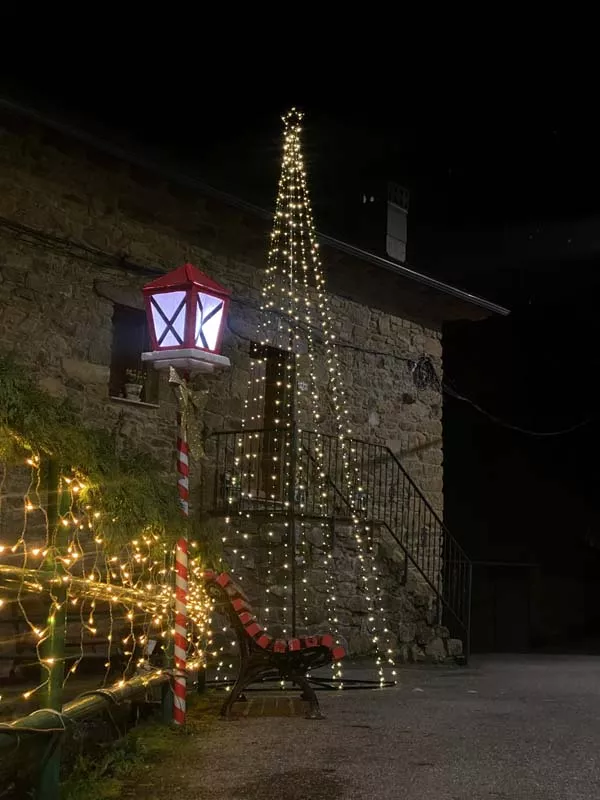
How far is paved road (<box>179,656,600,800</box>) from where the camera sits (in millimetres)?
4652

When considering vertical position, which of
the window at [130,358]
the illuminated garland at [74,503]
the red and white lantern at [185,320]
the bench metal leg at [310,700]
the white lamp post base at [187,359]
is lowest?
the bench metal leg at [310,700]

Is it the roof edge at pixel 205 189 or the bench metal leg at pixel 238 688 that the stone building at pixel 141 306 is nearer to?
the roof edge at pixel 205 189

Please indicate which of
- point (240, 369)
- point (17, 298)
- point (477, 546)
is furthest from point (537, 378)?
point (17, 298)

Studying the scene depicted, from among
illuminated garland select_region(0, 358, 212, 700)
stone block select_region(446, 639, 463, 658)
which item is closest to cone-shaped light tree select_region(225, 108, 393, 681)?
stone block select_region(446, 639, 463, 658)

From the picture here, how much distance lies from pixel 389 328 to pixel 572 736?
8.26m

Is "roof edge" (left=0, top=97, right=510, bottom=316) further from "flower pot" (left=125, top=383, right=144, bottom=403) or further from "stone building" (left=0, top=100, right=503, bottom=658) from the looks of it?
"flower pot" (left=125, top=383, right=144, bottom=403)

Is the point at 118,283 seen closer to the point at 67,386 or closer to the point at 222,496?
the point at 67,386

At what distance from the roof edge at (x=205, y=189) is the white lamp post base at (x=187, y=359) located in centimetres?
355

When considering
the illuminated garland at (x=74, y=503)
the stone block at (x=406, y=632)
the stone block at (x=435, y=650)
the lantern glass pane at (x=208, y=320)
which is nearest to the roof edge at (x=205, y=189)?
the lantern glass pane at (x=208, y=320)

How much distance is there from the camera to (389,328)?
45.3 feet

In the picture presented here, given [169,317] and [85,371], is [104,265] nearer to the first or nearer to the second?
[85,371]

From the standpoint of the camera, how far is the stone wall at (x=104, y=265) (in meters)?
9.47

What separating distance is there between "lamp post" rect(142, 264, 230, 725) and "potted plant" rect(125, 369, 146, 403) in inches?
169

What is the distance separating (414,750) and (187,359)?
2740 mm
